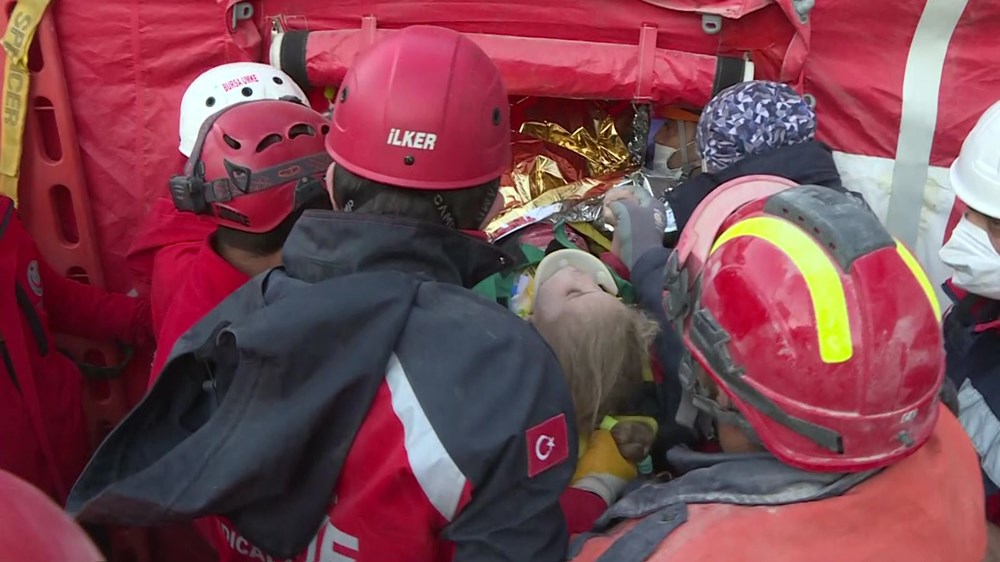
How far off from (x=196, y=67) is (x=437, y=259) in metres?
1.66

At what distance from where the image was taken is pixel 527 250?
2.57m

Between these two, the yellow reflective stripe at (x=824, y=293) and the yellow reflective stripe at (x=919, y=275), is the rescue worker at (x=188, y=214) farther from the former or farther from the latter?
the yellow reflective stripe at (x=919, y=275)

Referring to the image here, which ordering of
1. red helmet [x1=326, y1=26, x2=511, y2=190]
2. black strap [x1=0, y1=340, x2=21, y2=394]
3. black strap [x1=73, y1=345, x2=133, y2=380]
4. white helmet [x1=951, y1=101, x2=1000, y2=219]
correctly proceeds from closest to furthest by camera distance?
red helmet [x1=326, y1=26, x2=511, y2=190], white helmet [x1=951, y1=101, x2=1000, y2=219], black strap [x1=0, y1=340, x2=21, y2=394], black strap [x1=73, y1=345, x2=133, y2=380]

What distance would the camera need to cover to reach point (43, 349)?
2.44 m

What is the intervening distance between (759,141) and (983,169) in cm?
61

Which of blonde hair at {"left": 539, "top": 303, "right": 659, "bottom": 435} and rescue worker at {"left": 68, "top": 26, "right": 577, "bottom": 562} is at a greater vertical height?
rescue worker at {"left": 68, "top": 26, "right": 577, "bottom": 562}

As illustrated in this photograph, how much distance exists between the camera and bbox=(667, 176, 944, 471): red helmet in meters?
1.27

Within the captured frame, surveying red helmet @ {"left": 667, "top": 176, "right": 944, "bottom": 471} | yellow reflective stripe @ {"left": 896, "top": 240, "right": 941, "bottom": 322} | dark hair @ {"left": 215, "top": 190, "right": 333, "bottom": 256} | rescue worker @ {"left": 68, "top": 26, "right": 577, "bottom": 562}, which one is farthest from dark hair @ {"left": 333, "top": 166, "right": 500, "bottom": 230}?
yellow reflective stripe @ {"left": 896, "top": 240, "right": 941, "bottom": 322}

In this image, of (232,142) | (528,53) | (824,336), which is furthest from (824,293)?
(528,53)

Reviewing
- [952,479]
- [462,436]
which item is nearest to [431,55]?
[462,436]

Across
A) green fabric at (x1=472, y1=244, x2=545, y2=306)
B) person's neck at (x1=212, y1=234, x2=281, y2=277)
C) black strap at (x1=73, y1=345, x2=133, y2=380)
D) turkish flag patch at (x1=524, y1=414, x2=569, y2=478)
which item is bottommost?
black strap at (x1=73, y1=345, x2=133, y2=380)

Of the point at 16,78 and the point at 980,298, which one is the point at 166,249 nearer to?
the point at 16,78

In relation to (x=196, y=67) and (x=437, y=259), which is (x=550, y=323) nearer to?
(x=437, y=259)

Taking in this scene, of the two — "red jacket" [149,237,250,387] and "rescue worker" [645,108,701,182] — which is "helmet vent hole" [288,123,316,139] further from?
"rescue worker" [645,108,701,182]
